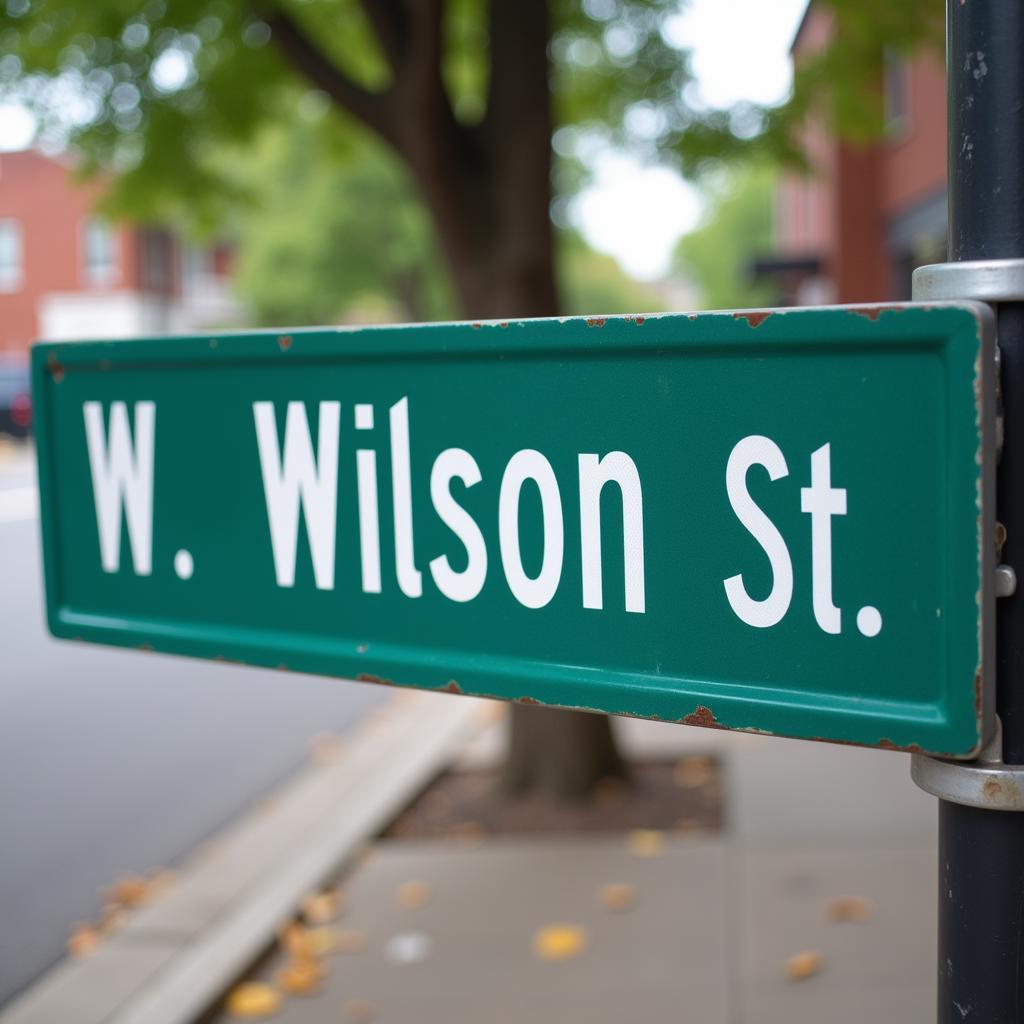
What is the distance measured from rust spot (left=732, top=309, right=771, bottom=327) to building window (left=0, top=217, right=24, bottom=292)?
1657 inches

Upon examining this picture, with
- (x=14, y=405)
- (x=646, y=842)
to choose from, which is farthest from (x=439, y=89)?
(x=14, y=405)

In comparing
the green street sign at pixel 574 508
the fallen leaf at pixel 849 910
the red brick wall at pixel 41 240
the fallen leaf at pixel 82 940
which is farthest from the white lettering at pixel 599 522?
the red brick wall at pixel 41 240

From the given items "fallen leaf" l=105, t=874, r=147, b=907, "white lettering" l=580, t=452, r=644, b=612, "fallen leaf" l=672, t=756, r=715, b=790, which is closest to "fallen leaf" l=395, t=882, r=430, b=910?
"fallen leaf" l=105, t=874, r=147, b=907

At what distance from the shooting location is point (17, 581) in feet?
40.5

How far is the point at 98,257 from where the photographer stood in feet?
131

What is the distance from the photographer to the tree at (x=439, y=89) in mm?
5535

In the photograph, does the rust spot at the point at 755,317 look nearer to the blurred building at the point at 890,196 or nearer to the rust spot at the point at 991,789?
the rust spot at the point at 991,789

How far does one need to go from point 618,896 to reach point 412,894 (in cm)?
75

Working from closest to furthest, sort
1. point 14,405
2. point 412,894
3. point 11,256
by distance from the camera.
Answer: point 412,894
point 14,405
point 11,256

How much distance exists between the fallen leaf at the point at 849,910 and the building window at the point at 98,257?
38.4 meters

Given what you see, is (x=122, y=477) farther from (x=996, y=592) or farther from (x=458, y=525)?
(x=996, y=592)

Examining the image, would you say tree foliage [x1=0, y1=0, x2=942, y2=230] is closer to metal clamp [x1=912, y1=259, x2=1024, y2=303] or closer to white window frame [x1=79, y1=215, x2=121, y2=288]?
metal clamp [x1=912, y1=259, x2=1024, y2=303]

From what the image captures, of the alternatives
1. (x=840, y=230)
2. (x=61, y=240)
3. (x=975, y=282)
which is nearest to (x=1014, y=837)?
(x=975, y=282)

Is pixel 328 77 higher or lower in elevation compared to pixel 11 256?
lower
